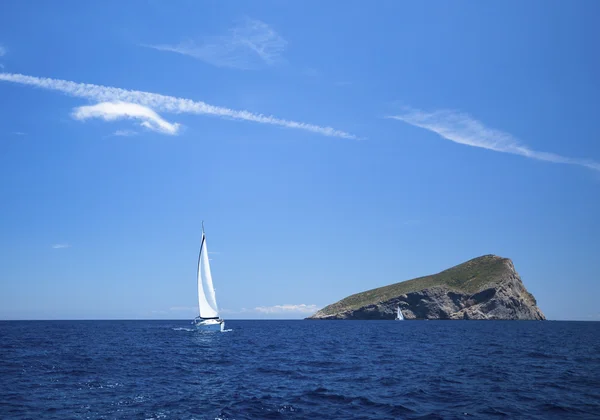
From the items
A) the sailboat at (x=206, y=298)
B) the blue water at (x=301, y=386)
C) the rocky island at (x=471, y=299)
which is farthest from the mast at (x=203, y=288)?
the rocky island at (x=471, y=299)

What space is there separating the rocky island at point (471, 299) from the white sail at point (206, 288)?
404ft

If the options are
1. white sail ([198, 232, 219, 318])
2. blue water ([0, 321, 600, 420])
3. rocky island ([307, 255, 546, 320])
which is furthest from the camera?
rocky island ([307, 255, 546, 320])

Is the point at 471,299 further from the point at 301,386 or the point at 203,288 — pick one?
the point at 301,386

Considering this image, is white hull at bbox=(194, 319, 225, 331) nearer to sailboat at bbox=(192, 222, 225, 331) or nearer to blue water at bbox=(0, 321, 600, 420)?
sailboat at bbox=(192, 222, 225, 331)

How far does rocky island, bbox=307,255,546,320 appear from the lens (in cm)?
16800

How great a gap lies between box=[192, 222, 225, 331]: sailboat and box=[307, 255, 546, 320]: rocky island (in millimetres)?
121819

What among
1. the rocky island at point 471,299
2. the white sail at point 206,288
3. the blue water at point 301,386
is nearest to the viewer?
the blue water at point 301,386

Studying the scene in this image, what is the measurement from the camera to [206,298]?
262 ft

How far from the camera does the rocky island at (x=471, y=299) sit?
551 ft

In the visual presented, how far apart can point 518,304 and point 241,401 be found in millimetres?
174672

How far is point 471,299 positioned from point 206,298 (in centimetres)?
12816

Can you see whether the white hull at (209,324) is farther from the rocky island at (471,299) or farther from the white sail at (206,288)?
the rocky island at (471,299)

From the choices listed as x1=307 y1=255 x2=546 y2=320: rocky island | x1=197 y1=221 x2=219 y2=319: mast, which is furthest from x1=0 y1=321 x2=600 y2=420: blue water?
x1=307 y1=255 x2=546 y2=320: rocky island

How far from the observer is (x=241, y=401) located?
2336 cm
